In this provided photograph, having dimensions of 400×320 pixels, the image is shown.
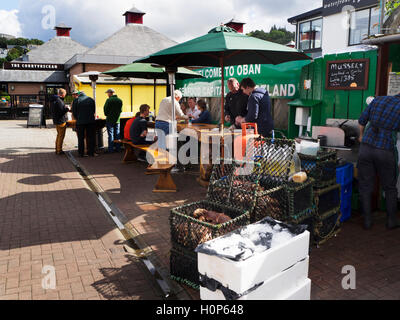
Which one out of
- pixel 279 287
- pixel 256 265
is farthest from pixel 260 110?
pixel 256 265

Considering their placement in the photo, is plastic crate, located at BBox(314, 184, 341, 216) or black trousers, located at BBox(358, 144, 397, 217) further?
black trousers, located at BBox(358, 144, 397, 217)

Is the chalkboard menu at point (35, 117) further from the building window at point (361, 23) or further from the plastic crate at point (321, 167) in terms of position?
the building window at point (361, 23)

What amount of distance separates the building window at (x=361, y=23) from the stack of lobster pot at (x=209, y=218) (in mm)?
21441

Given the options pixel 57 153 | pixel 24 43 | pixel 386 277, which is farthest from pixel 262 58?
pixel 24 43

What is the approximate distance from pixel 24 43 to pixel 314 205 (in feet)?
378

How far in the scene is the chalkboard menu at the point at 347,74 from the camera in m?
5.66

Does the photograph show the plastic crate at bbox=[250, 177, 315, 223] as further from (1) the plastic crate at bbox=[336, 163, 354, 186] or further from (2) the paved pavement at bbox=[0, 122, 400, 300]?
(1) the plastic crate at bbox=[336, 163, 354, 186]

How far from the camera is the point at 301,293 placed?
9.57 feet

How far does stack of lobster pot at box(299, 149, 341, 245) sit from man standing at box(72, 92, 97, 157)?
739 centimetres

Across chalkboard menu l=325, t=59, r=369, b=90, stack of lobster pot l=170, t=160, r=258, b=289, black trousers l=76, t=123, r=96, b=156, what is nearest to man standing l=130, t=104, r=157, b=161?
black trousers l=76, t=123, r=96, b=156

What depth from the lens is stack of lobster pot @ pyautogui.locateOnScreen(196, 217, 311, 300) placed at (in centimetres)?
253

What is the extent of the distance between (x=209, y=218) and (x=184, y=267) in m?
0.53
